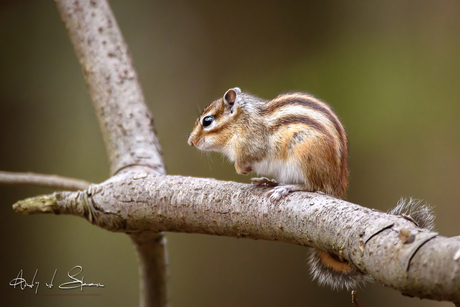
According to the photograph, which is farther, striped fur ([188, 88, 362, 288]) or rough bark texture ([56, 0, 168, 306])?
rough bark texture ([56, 0, 168, 306])

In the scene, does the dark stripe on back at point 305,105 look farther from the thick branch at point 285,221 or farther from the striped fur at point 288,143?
the thick branch at point 285,221

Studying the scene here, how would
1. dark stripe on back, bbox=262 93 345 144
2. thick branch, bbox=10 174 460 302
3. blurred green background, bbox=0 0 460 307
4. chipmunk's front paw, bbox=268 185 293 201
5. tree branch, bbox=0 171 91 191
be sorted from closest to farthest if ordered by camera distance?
thick branch, bbox=10 174 460 302 < chipmunk's front paw, bbox=268 185 293 201 < dark stripe on back, bbox=262 93 345 144 < tree branch, bbox=0 171 91 191 < blurred green background, bbox=0 0 460 307

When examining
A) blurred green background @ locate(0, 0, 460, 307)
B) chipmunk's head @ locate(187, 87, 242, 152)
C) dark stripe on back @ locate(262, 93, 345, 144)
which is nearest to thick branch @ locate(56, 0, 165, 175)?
chipmunk's head @ locate(187, 87, 242, 152)

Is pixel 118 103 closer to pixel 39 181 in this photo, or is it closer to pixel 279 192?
pixel 39 181

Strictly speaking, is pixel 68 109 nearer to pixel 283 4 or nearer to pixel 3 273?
pixel 3 273

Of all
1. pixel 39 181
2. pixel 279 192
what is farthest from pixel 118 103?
pixel 279 192

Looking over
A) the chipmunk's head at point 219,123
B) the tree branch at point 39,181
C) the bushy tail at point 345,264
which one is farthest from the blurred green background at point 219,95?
the bushy tail at point 345,264

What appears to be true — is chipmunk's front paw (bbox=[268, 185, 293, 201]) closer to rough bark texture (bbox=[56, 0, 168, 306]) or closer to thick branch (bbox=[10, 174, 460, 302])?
thick branch (bbox=[10, 174, 460, 302])

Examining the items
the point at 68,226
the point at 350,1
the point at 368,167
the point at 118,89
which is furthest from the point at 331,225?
the point at 68,226
